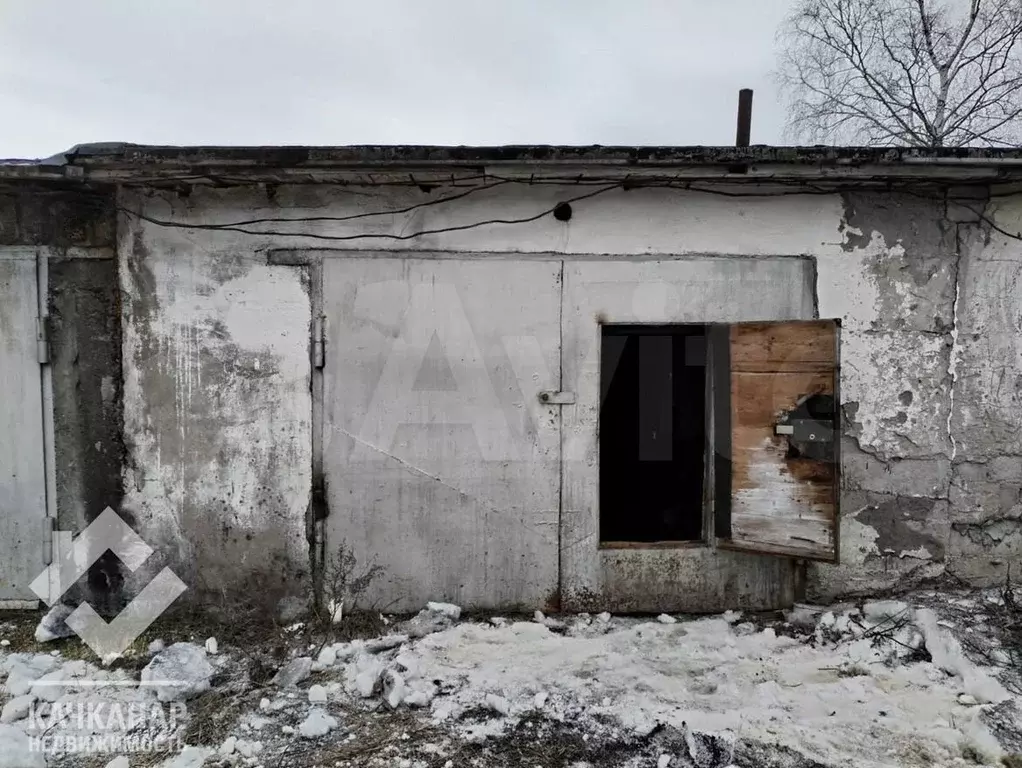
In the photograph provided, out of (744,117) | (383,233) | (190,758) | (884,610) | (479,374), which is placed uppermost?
(744,117)

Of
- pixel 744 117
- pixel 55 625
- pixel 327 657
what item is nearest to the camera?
pixel 327 657

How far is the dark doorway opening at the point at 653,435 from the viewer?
14.0 feet

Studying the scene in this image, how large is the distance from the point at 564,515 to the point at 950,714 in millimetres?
2287

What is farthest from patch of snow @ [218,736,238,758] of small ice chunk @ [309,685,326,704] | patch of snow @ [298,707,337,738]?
small ice chunk @ [309,685,326,704]

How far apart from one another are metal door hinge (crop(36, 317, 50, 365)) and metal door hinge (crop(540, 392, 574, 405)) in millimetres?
3330

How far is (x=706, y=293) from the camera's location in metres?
3.95

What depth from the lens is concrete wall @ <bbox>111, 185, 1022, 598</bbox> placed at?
3879mm

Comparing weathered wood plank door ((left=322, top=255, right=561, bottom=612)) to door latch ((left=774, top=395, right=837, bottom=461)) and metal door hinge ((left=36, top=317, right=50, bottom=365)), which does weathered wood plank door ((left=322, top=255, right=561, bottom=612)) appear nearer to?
door latch ((left=774, top=395, right=837, bottom=461))

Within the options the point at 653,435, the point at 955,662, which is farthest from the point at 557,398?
the point at 955,662

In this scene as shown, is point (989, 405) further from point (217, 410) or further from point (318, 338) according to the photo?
point (217, 410)

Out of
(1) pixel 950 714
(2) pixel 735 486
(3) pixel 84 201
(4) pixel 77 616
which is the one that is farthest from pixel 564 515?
(3) pixel 84 201

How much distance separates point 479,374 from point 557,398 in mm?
559

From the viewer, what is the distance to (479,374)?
155 inches

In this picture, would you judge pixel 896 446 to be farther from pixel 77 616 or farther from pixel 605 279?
pixel 77 616
